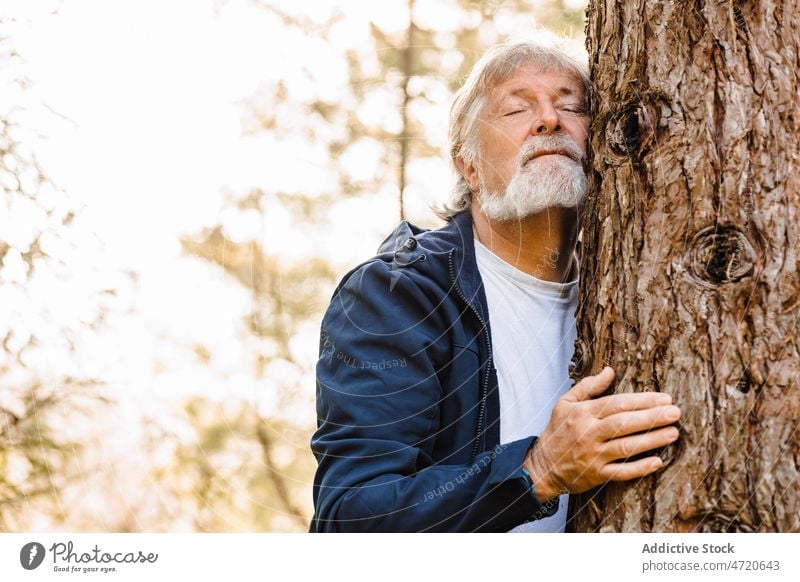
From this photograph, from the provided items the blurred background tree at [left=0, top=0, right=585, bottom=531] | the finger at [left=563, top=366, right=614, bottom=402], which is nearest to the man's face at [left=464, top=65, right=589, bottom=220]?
the finger at [left=563, top=366, right=614, bottom=402]

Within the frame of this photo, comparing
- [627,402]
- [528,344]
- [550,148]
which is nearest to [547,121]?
[550,148]

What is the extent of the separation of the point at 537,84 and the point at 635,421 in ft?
3.08

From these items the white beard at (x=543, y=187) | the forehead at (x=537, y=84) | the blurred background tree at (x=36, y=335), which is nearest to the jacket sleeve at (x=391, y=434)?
the white beard at (x=543, y=187)

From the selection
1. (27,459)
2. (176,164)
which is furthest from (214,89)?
(27,459)

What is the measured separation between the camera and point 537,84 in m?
1.88

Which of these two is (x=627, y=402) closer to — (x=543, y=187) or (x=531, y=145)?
(x=543, y=187)

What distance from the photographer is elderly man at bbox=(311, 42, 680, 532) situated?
1338 mm

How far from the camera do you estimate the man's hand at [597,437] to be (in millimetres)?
1236

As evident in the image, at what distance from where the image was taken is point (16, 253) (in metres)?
2.39

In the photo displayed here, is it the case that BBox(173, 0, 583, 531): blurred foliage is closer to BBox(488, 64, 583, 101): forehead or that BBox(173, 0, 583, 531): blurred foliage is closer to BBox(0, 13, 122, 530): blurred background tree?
BBox(0, 13, 122, 530): blurred background tree

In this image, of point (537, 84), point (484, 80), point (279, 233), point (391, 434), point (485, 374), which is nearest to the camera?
point (391, 434)

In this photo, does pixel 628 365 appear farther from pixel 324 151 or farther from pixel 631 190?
pixel 324 151

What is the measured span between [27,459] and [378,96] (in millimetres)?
2011

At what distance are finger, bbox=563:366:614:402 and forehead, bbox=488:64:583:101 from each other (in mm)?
775
